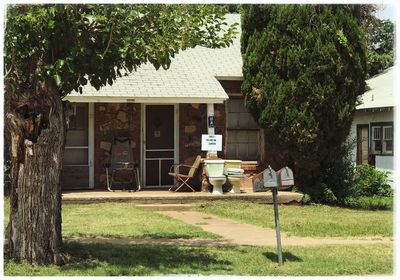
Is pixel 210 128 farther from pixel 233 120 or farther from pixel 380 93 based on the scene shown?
pixel 380 93

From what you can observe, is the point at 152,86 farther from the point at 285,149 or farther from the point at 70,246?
the point at 70,246

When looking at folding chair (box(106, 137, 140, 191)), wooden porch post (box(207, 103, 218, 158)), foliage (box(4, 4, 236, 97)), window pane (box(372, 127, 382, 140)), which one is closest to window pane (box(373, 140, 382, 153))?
window pane (box(372, 127, 382, 140))

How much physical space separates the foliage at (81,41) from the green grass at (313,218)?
4.51 metres

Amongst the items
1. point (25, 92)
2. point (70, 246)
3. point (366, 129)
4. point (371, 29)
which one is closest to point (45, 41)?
point (25, 92)

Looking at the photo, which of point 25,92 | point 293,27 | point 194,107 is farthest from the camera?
point 194,107

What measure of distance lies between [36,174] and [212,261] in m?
2.39

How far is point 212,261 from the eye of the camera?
7.62m

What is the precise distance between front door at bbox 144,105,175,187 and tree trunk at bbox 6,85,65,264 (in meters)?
8.35

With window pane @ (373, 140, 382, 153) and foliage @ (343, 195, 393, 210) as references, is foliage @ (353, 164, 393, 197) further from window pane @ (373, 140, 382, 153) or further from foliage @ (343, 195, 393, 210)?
window pane @ (373, 140, 382, 153)

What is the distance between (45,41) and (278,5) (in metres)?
8.93

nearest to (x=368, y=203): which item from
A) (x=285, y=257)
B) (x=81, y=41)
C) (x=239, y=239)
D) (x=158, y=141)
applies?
(x=158, y=141)

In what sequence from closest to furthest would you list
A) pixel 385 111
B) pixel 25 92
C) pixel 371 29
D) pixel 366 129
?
1. pixel 25 92
2. pixel 385 111
3. pixel 366 129
4. pixel 371 29

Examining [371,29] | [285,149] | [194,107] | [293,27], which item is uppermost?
[371,29]

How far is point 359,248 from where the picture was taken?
29.2ft
